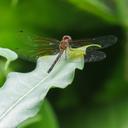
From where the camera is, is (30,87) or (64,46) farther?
(64,46)

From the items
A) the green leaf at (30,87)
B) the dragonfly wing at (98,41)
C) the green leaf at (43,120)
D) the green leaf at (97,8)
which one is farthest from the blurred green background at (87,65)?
the green leaf at (30,87)

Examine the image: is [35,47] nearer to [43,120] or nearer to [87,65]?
[43,120]

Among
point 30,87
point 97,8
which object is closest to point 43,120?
point 30,87

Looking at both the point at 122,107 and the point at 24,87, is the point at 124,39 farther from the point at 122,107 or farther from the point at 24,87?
the point at 24,87

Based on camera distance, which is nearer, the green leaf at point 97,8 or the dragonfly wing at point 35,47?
the dragonfly wing at point 35,47

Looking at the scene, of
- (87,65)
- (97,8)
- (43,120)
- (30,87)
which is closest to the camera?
(30,87)

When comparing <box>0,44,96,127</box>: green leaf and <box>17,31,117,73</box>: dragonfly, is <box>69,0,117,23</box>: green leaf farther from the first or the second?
<box>0,44,96,127</box>: green leaf

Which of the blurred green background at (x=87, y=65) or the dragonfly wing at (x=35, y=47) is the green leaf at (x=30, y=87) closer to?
the dragonfly wing at (x=35, y=47)
